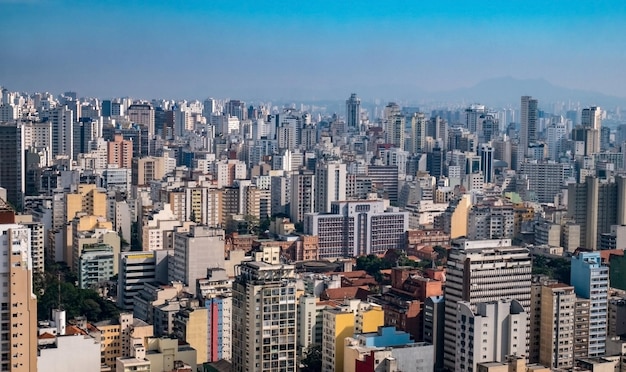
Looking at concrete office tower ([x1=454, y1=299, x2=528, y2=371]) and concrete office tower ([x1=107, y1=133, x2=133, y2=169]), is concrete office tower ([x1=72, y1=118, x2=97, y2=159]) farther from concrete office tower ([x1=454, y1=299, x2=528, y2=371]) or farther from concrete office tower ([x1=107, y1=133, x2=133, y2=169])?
concrete office tower ([x1=454, y1=299, x2=528, y2=371])

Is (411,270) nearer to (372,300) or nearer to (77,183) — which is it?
(372,300)

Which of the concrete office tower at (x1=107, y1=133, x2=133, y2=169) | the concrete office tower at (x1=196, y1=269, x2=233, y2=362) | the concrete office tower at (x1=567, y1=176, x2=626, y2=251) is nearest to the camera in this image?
the concrete office tower at (x1=196, y1=269, x2=233, y2=362)

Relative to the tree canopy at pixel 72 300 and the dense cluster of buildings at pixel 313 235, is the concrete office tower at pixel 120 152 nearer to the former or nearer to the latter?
the dense cluster of buildings at pixel 313 235

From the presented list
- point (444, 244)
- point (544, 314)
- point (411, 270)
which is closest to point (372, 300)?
point (411, 270)

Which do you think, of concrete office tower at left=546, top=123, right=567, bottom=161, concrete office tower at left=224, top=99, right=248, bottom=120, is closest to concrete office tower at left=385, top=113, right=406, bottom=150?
concrete office tower at left=546, top=123, right=567, bottom=161

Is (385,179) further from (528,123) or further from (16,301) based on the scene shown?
(16,301)
